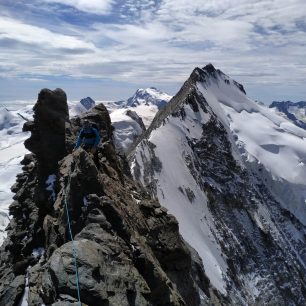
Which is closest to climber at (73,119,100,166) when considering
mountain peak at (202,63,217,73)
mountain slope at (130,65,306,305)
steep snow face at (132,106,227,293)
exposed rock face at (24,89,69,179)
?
exposed rock face at (24,89,69,179)

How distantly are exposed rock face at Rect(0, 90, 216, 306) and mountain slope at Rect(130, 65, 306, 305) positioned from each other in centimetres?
3594

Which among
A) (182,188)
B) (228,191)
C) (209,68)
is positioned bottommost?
(228,191)

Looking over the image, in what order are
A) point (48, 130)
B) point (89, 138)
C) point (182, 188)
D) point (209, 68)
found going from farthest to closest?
1. point (209, 68)
2. point (182, 188)
3. point (48, 130)
4. point (89, 138)

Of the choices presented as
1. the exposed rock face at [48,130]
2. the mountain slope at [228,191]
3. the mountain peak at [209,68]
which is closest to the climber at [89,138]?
the exposed rock face at [48,130]

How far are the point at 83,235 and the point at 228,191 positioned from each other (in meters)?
70.7

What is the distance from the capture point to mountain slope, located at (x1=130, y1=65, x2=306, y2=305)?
71188 mm

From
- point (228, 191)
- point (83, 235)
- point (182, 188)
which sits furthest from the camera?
point (228, 191)

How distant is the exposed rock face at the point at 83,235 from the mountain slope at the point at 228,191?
1415 inches

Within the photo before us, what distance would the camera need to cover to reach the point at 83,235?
18.5 metres

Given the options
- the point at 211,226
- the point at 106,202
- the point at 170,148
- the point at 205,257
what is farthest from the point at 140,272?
the point at 170,148

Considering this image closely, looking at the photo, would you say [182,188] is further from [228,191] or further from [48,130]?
[48,130]

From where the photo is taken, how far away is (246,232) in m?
83.0

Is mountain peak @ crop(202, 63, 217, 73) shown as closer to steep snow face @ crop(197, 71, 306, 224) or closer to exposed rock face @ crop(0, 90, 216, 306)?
steep snow face @ crop(197, 71, 306, 224)

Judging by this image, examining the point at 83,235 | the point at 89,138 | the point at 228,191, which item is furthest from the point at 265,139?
the point at 83,235
